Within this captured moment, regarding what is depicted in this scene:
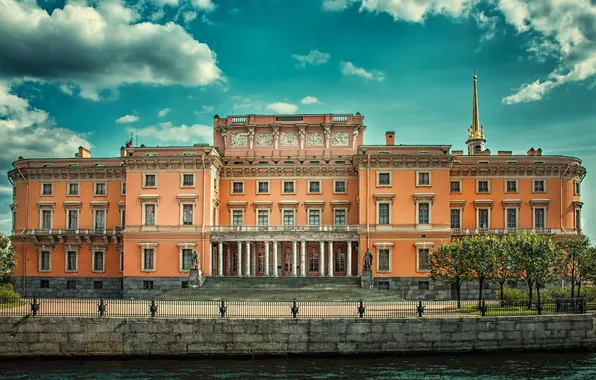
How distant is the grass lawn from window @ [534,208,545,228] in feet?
60.5

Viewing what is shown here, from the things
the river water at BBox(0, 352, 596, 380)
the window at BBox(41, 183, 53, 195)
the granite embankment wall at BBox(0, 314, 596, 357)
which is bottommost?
the river water at BBox(0, 352, 596, 380)

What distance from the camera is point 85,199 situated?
61.3 m

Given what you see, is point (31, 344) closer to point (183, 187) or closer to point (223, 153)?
Answer: point (183, 187)

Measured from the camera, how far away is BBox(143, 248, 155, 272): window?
57156mm

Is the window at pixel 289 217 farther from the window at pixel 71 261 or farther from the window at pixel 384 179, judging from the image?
the window at pixel 71 261

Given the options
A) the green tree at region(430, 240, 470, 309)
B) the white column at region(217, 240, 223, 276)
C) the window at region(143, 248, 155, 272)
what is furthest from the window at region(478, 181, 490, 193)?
the window at region(143, 248, 155, 272)

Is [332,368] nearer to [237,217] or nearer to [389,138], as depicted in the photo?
[237,217]

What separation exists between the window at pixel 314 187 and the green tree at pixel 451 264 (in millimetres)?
16103

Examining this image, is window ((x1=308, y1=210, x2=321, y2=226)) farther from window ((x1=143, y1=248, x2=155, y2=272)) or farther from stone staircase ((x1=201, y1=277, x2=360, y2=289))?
window ((x1=143, y1=248, x2=155, y2=272))

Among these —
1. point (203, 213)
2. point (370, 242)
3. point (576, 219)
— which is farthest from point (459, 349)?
point (576, 219)

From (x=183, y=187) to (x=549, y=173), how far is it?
1333 inches

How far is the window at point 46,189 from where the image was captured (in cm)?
6144

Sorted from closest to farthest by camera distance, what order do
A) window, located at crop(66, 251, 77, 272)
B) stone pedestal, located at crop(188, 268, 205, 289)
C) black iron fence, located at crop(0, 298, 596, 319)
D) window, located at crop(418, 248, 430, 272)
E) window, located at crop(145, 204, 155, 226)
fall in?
1. black iron fence, located at crop(0, 298, 596, 319)
2. stone pedestal, located at crop(188, 268, 205, 289)
3. window, located at crop(418, 248, 430, 272)
4. window, located at crop(145, 204, 155, 226)
5. window, located at crop(66, 251, 77, 272)

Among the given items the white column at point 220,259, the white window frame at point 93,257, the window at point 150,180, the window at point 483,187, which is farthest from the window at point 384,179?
the white window frame at point 93,257
